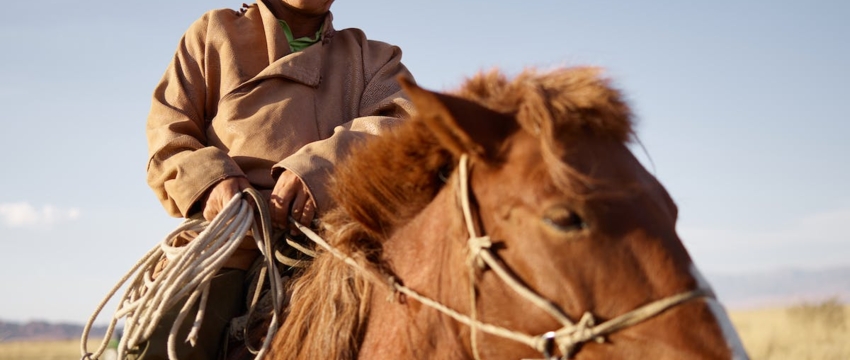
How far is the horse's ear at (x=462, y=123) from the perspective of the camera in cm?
245

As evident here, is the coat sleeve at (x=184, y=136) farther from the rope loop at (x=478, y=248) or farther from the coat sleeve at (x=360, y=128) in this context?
the rope loop at (x=478, y=248)

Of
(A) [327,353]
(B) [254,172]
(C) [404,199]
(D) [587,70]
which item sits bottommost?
(A) [327,353]

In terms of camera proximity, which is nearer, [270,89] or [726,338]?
[726,338]

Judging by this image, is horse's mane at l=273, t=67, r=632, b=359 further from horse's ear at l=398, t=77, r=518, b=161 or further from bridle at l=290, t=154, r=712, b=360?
bridle at l=290, t=154, r=712, b=360

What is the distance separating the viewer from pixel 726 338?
2189 mm

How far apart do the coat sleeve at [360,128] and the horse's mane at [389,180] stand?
23 cm

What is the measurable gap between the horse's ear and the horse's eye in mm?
290

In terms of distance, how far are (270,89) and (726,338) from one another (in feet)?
8.34

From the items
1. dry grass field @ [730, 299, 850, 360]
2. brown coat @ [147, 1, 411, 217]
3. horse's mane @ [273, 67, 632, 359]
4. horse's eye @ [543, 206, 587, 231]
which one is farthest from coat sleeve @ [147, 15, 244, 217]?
dry grass field @ [730, 299, 850, 360]

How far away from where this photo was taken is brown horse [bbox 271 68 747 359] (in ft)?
7.43

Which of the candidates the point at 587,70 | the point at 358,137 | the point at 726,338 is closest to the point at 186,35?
the point at 358,137

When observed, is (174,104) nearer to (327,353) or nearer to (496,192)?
(327,353)

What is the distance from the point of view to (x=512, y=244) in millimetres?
2434

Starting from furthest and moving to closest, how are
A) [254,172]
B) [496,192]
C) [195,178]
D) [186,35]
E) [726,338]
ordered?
[186,35] → [254,172] → [195,178] → [496,192] → [726,338]
